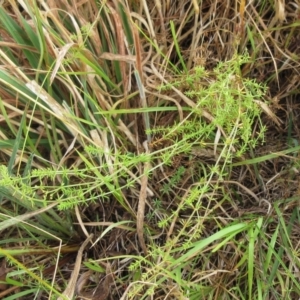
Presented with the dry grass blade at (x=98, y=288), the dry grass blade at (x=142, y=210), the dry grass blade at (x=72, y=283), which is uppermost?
the dry grass blade at (x=142, y=210)

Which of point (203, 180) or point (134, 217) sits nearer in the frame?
point (203, 180)

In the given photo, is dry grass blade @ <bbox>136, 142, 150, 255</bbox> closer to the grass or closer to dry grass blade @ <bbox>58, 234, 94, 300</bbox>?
the grass

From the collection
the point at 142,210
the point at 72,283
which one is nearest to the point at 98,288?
the point at 72,283

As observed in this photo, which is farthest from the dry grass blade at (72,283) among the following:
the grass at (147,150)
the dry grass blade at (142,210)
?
the dry grass blade at (142,210)

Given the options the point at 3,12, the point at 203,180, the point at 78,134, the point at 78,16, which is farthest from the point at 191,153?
the point at 3,12

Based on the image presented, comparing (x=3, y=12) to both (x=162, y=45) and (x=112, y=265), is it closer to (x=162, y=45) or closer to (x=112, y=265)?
(x=162, y=45)

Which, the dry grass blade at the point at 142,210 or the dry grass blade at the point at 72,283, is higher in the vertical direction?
the dry grass blade at the point at 142,210

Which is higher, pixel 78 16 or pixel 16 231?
pixel 78 16

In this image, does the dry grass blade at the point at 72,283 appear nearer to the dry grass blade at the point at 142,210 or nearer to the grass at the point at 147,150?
the grass at the point at 147,150
